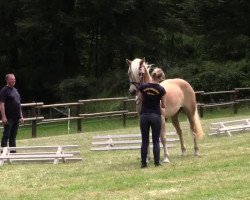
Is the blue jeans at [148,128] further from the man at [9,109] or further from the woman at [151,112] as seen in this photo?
the man at [9,109]

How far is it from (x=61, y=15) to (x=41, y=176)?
1036 inches

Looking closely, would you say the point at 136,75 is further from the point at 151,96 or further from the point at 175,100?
the point at 175,100

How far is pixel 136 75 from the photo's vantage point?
10.6 m

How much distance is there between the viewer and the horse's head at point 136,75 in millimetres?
10539

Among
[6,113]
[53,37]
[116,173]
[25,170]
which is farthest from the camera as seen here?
[53,37]

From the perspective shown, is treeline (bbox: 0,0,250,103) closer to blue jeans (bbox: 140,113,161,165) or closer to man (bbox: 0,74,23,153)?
man (bbox: 0,74,23,153)

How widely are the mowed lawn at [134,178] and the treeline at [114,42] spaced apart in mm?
20115

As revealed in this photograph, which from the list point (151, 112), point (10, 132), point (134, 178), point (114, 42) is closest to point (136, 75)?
point (151, 112)

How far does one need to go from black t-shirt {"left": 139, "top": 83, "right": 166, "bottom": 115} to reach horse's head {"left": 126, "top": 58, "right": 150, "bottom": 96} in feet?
0.46

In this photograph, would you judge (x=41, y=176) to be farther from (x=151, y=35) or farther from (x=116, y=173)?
(x=151, y=35)

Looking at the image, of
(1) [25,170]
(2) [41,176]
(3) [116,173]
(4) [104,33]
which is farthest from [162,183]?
(4) [104,33]

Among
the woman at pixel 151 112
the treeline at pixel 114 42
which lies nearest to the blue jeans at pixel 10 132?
the woman at pixel 151 112

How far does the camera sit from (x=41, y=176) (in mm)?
10328

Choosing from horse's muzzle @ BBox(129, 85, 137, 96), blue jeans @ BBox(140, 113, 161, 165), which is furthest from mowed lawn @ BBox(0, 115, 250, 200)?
horse's muzzle @ BBox(129, 85, 137, 96)
